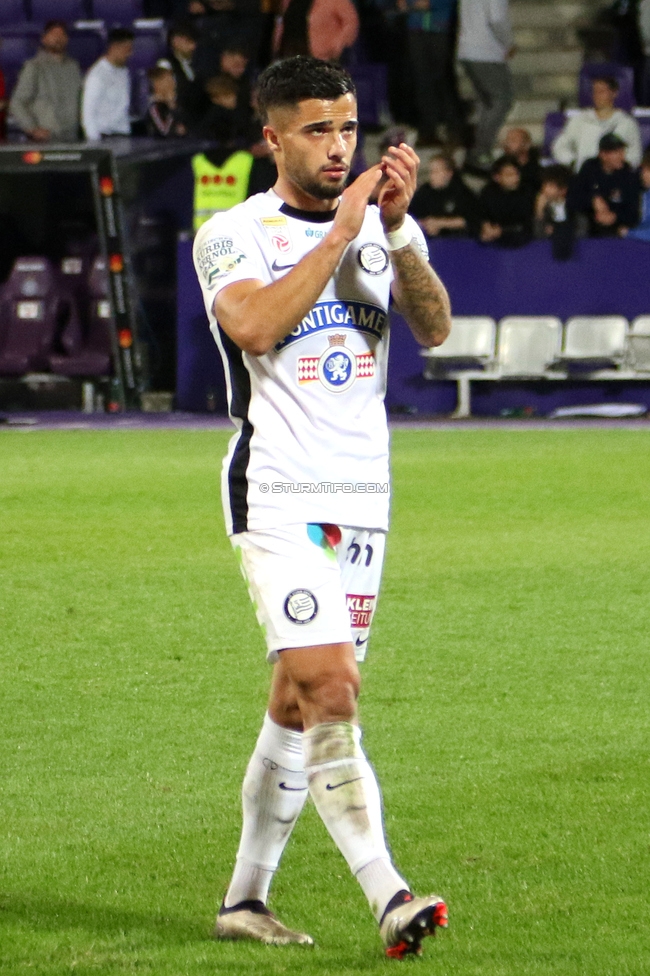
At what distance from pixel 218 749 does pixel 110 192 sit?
13376 millimetres

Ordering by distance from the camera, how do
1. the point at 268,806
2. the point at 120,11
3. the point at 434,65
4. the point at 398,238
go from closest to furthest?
the point at 398,238 → the point at 268,806 → the point at 434,65 → the point at 120,11

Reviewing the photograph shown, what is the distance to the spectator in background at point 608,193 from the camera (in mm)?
18031

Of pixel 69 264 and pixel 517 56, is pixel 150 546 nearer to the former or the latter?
pixel 69 264

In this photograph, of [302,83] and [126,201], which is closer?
[302,83]

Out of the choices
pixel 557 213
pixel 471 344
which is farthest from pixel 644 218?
pixel 471 344

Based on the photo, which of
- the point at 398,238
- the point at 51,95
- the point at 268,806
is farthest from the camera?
the point at 51,95

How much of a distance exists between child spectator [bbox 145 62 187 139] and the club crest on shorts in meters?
16.4

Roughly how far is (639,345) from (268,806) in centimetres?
1451

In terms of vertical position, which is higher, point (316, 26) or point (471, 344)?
point (316, 26)

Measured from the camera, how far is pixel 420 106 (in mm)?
21109

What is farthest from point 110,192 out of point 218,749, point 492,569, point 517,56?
point 218,749

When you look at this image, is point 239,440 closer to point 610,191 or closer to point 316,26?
point 610,191

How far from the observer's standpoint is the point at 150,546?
1041cm

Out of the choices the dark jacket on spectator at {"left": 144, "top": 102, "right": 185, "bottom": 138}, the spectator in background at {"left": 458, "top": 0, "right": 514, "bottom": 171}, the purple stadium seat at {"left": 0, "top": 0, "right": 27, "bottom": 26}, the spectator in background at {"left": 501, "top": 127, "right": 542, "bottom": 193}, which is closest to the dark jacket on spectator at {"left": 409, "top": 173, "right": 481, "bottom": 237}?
the spectator in background at {"left": 501, "top": 127, "right": 542, "bottom": 193}
